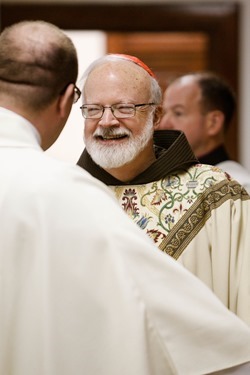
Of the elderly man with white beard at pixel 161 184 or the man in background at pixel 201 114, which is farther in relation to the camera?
the man in background at pixel 201 114

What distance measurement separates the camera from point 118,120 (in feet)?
7.62

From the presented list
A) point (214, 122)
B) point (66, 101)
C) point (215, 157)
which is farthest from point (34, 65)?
point (214, 122)

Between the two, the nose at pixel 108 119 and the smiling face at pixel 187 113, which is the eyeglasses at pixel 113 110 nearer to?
the nose at pixel 108 119

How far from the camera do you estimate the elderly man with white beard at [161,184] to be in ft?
7.45

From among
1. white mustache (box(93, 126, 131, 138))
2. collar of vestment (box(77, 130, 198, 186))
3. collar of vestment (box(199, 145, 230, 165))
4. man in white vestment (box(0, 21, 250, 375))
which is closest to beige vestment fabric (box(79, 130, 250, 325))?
collar of vestment (box(77, 130, 198, 186))

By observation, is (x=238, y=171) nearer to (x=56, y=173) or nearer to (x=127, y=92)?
(x=127, y=92)

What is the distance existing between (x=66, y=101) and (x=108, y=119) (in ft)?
1.84

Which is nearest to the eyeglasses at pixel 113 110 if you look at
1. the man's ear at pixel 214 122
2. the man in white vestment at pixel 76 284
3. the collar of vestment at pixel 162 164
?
the collar of vestment at pixel 162 164

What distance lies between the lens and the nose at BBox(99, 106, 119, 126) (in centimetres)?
230

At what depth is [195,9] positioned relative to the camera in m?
4.88

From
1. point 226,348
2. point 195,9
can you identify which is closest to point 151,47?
point 195,9

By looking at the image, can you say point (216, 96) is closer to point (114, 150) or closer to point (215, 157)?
point (215, 157)

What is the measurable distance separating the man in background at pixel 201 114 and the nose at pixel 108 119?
3.95ft

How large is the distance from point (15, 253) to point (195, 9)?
11.6ft
